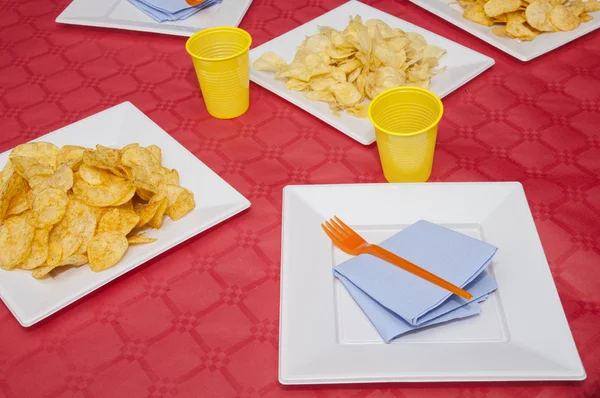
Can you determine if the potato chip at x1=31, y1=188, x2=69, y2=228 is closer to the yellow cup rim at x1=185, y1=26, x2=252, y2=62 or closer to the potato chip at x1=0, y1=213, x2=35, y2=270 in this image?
the potato chip at x1=0, y1=213, x2=35, y2=270

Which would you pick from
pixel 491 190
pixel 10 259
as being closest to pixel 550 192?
pixel 491 190

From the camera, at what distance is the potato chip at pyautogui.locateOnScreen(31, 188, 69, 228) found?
1.05 metres

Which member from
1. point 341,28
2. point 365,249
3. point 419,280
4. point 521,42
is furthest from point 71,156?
point 521,42

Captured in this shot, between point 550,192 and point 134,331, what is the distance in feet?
2.71

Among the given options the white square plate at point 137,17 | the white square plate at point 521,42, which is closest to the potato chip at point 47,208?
the white square plate at point 137,17

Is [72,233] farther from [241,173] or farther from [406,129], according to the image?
[406,129]

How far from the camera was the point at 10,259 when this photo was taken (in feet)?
3.43

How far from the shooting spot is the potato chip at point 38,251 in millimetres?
1056

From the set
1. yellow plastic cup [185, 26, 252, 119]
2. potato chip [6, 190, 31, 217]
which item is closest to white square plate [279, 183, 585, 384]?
yellow plastic cup [185, 26, 252, 119]

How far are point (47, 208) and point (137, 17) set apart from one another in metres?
0.86

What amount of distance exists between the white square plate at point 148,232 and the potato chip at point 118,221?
0.15ft

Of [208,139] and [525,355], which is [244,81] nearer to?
[208,139]

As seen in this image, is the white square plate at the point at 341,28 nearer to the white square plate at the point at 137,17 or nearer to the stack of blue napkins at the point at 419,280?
the white square plate at the point at 137,17

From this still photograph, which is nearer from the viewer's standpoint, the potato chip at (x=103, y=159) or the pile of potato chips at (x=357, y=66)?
the potato chip at (x=103, y=159)
